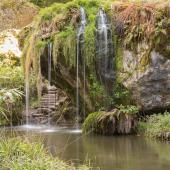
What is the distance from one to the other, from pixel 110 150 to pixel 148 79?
3643 millimetres

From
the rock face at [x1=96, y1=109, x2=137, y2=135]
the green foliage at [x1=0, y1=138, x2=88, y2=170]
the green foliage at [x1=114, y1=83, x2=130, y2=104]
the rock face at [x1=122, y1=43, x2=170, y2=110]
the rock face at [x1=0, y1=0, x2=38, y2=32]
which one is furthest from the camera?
the rock face at [x1=0, y1=0, x2=38, y2=32]

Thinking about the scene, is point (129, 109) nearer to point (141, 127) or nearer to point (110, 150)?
point (141, 127)

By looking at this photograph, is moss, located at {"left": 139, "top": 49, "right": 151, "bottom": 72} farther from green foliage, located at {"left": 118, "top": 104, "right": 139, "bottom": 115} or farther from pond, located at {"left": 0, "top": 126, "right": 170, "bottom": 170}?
pond, located at {"left": 0, "top": 126, "right": 170, "bottom": 170}

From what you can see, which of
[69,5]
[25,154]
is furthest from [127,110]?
[25,154]

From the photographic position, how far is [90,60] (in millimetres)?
12758

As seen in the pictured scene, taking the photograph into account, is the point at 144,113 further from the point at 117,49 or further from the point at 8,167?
the point at 8,167

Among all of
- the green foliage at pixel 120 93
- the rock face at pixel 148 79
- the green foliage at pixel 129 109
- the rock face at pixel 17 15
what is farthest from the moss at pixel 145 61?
the rock face at pixel 17 15

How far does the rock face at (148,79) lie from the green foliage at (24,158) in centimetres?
566

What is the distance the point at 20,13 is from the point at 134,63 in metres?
7.83

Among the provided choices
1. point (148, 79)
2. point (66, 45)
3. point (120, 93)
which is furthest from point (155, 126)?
point (66, 45)

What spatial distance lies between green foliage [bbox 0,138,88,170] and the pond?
95 centimetres

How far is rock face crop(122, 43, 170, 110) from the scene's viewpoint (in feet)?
40.0

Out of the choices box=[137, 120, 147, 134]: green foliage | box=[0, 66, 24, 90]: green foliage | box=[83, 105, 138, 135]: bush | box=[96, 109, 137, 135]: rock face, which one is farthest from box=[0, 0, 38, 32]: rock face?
box=[137, 120, 147, 134]: green foliage

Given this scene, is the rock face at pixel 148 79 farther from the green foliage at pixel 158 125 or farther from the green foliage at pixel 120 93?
the green foliage at pixel 158 125
